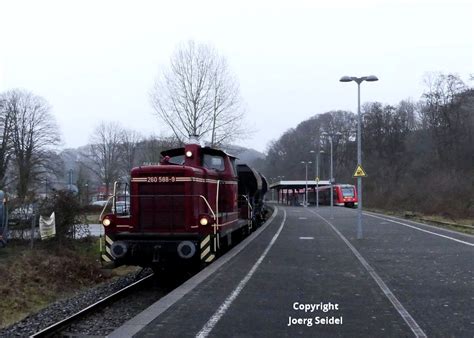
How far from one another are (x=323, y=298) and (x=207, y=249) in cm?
402

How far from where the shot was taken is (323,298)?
8.57 metres

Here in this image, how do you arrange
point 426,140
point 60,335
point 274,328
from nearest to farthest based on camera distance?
1. point 274,328
2. point 60,335
3. point 426,140

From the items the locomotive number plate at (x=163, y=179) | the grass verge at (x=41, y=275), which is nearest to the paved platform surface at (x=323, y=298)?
the locomotive number plate at (x=163, y=179)

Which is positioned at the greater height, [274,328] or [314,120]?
[314,120]

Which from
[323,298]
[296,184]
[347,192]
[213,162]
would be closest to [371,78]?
[213,162]

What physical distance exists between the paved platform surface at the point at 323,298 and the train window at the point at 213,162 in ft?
8.73

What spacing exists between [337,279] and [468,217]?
1257 inches

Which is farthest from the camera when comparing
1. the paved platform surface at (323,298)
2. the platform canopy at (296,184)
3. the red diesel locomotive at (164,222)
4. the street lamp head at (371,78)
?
the platform canopy at (296,184)

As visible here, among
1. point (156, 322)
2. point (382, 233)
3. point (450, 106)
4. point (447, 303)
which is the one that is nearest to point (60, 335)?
point (156, 322)

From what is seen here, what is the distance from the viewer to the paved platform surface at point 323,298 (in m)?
6.63

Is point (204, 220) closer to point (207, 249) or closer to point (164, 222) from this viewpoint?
point (207, 249)

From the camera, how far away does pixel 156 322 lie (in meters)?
6.93

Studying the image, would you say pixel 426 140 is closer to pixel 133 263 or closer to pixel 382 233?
pixel 382 233

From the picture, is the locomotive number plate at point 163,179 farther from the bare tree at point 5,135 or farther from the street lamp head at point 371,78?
the bare tree at point 5,135
